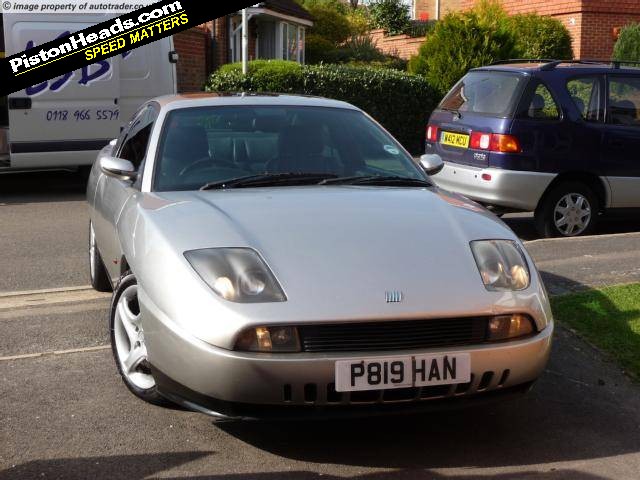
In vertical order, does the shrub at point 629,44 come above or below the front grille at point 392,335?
above

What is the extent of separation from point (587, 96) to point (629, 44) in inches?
495

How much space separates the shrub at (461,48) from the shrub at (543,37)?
3057 millimetres

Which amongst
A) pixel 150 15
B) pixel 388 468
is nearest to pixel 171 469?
pixel 388 468

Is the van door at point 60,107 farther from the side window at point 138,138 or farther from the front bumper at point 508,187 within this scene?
the side window at point 138,138

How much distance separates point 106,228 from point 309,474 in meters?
2.43

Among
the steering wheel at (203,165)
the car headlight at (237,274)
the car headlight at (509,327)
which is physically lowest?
the car headlight at (509,327)

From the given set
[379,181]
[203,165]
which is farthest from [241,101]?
[379,181]

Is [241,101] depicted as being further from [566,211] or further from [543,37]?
[543,37]

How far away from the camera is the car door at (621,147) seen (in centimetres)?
943

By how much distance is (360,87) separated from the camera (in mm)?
17938

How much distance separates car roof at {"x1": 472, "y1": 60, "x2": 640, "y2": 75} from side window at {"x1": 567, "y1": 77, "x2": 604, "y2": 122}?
0.38 feet

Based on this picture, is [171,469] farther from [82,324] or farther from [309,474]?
[82,324]

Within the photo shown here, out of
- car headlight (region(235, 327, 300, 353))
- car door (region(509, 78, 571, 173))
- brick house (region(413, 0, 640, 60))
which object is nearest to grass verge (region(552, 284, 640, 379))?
car headlight (region(235, 327, 300, 353))

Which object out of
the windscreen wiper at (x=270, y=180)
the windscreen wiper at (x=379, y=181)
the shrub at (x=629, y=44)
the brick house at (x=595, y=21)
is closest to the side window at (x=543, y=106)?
the windscreen wiper at (x=379, y=181)
